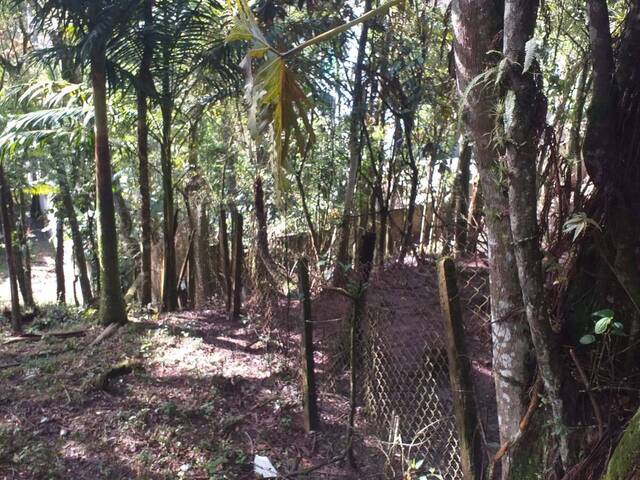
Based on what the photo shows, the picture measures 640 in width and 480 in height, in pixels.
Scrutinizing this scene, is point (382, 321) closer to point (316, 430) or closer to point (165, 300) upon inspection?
point (316, 430)

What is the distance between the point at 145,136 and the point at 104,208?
1.24m

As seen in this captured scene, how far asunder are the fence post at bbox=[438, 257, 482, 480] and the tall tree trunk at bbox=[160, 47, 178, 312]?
18.7 feet

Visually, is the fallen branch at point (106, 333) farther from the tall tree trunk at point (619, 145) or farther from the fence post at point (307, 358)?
the tall tree trunk at point (619, 145)

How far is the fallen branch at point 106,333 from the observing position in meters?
6.61

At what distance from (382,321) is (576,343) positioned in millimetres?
1640

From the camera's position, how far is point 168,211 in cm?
785

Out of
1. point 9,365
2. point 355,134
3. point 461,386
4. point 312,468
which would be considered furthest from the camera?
point 355,134

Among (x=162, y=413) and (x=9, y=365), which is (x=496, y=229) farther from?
(x=9, y=365)

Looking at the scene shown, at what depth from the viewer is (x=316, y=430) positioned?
14.2 feet

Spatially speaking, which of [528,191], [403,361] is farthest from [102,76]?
[528,191]

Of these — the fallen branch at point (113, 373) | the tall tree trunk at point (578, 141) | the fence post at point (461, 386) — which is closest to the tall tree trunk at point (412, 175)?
the fallen branch at point (113, 373)

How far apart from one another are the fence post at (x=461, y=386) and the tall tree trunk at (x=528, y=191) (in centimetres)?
45

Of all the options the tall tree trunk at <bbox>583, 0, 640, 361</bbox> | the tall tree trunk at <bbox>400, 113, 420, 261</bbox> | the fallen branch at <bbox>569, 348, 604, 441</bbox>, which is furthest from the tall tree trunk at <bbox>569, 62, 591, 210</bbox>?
the tall tree trunk at <bbox>400, 113, 420, 261</bbox>

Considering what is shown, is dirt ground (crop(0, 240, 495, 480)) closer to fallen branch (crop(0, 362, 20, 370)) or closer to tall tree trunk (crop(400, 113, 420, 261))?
fallen branch (crop(0, 362, 20, 370))
